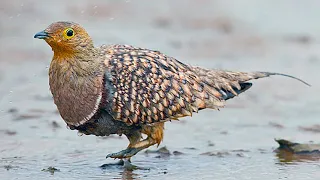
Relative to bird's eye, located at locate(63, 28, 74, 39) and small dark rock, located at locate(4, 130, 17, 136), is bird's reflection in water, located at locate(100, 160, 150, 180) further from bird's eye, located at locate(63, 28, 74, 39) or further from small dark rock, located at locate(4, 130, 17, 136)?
small dark rock, located at locate(4, 130, 17, 136)

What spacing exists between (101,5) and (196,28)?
1613 millimetres

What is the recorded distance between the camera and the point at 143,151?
32.6ft

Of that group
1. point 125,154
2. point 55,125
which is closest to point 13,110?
point 55,125

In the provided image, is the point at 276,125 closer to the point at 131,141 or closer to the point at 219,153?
the point at 219,153

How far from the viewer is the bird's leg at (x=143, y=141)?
902 cm

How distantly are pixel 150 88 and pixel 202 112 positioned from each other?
304cm

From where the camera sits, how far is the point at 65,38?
28.0ft

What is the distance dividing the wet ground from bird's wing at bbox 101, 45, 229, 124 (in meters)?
0.60

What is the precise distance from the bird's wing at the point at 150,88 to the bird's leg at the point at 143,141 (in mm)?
153

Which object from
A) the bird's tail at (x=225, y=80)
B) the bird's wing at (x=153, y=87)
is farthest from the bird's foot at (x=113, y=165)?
the bird's tail at (x=225, y=80)

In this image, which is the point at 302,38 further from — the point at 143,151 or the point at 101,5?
the point at 143,151

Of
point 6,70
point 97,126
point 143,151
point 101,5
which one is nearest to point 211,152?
point 143,151

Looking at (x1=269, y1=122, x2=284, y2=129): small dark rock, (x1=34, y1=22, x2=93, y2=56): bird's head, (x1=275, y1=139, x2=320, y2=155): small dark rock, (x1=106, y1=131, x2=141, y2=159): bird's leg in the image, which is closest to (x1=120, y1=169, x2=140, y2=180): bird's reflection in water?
(x1=106, y1=131, x2=141, y2=159): bird's leg

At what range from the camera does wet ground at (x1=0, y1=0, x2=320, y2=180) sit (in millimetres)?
9336
